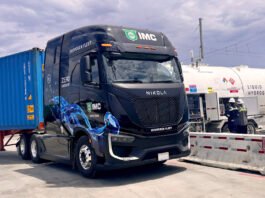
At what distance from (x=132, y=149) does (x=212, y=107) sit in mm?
9227

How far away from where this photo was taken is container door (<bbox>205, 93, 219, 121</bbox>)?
15891 mm

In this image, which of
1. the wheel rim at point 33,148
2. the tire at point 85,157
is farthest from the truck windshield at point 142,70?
the wheel rim at point 33,148

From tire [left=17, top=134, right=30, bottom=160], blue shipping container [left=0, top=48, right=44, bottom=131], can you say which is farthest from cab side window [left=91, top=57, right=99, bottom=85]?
tire [left=17, top=134, right=30, bottom=160]

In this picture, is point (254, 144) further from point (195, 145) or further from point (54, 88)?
point (54, 88)

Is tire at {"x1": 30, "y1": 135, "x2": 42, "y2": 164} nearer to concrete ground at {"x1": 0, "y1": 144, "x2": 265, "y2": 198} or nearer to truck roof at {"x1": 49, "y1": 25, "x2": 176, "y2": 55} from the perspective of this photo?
concrete ground at {"x1": 0, "y1": 144, "x2": 265, "y2": 198}

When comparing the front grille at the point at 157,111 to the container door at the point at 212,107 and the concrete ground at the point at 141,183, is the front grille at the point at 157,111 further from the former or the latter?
the container door at the point at 212,107

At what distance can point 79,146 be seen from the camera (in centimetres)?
818

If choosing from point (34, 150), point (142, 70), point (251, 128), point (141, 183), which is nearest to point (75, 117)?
point (142, 70)

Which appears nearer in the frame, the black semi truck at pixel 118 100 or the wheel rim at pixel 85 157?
the black semi truck at pixel 118 100

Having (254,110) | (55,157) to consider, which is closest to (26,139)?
(55,157)

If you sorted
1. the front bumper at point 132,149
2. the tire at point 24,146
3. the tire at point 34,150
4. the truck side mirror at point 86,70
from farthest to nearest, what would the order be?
the tire at point 24,146, the tire at point 34,150, the truck side mirror at point 86,70, the front bumper at point 132,149

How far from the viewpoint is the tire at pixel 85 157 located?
25.5 ft

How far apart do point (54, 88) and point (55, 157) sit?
5.88 ft

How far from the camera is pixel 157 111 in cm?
784
